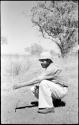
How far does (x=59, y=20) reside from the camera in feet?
51.7

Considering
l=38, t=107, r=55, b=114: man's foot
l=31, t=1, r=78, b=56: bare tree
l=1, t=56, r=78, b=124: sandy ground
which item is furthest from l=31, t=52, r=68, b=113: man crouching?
l=31, t=1, r=78, b=56: bare tree

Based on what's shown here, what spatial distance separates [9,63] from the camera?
40.6ft

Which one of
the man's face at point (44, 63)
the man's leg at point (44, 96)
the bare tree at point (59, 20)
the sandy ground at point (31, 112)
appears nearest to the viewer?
the sandy ground at point (31, 112)

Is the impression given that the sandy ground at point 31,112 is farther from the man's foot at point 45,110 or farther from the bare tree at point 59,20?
the bare tree at point 59,20

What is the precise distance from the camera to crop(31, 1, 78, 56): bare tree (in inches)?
548

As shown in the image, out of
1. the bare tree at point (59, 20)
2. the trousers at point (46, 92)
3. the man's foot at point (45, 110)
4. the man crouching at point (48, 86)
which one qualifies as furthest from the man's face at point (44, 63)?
the bare tree at point (59, 20)

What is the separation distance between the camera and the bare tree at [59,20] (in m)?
13.9

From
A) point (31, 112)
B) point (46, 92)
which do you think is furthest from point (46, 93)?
point (31, 112)

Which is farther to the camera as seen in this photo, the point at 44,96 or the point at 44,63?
the point at 44,63

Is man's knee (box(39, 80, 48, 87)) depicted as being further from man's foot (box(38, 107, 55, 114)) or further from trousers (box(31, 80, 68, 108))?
man's foot (box(38, 107, 55, 114))

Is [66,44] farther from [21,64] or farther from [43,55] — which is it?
[43,55]

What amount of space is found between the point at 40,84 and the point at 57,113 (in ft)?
2.01

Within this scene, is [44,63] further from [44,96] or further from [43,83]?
[44,96]

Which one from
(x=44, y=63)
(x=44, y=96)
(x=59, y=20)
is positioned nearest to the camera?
(x=44, y=96)
